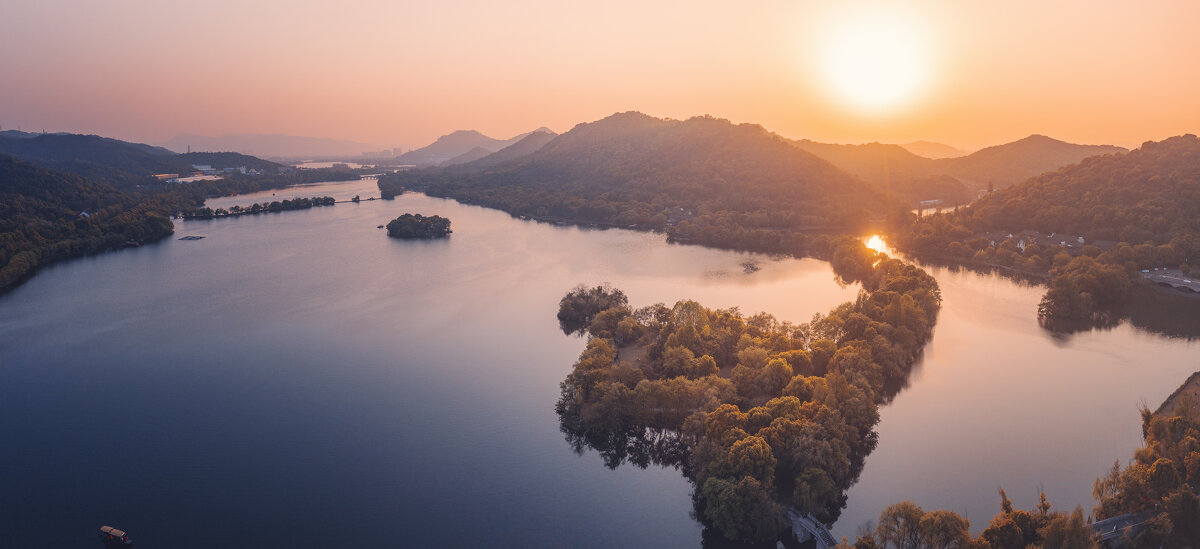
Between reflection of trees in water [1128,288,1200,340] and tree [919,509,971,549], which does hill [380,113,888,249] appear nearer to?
reflection of trees in water [1128,288,1200,340]

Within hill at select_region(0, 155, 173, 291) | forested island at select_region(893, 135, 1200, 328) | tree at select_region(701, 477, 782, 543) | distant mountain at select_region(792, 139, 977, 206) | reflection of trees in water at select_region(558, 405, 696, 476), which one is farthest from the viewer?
distant mountain at select_region(792, 139, 977, 206)

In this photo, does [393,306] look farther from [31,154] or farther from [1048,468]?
[31,154]

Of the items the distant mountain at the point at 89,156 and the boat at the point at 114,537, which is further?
the distant mountain at the point at 89,156

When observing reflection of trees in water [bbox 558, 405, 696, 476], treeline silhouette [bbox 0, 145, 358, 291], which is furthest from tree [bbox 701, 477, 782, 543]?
treeline silhouette [bbox 0, 145, 358, 291]

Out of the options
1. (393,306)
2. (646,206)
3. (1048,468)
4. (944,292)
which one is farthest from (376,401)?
(646,206)

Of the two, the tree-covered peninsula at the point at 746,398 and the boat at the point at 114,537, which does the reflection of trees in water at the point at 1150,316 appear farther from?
the boat at the point at 114,537

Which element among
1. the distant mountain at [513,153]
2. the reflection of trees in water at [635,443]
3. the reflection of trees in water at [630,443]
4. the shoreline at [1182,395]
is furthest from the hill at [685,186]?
the reflection of trees in water at [630,443]
